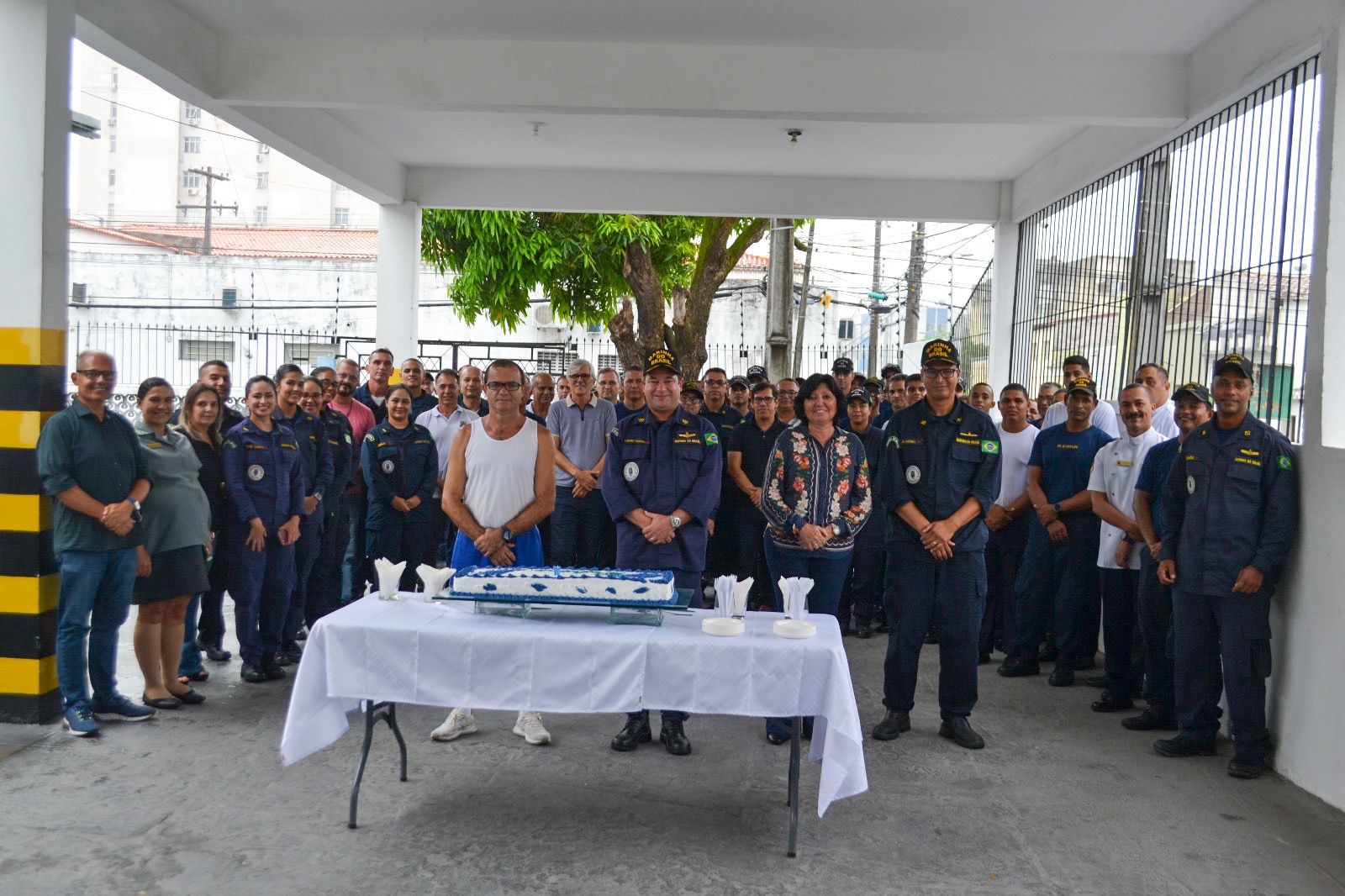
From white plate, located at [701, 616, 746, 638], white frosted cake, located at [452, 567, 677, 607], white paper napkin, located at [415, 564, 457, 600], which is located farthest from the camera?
white paper napkin, located at [415, 564, 457, 600]

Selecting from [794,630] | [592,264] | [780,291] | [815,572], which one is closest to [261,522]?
[815,572]

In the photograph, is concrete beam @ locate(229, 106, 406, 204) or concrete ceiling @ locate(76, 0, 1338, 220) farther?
concrete beam @ locate(229, 106, 406, 204)

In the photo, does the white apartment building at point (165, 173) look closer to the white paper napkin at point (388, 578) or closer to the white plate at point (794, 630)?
the white paper napkin at point (388, 578)

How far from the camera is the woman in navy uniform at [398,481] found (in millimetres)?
6797

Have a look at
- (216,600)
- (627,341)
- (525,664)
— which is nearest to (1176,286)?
(525,664)

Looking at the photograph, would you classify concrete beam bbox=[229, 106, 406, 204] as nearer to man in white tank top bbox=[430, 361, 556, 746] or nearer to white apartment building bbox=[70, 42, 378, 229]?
man in white tank top bbox=[430, 361, 556, 746]

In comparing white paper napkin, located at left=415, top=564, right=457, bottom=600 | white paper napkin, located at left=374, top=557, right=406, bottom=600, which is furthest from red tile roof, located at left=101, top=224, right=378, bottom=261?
white paper napkin, located at left=415, top=564, right=457, bottom=600

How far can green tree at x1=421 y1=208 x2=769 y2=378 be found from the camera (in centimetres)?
1315

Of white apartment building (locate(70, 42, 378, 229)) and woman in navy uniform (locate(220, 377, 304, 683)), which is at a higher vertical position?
white apartment building (locate(70, 42, 378, 229))

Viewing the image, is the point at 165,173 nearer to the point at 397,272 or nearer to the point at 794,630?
the point at 397,272

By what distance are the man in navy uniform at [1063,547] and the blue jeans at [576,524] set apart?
2.82 metres

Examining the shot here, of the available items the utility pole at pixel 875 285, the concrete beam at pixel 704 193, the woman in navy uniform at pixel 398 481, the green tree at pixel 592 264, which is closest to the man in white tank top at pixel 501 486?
the woman in navy uniform at pixel 398 481

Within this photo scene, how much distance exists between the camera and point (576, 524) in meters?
7.59

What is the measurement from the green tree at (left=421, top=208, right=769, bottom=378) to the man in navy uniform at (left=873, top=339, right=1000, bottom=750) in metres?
7.98
